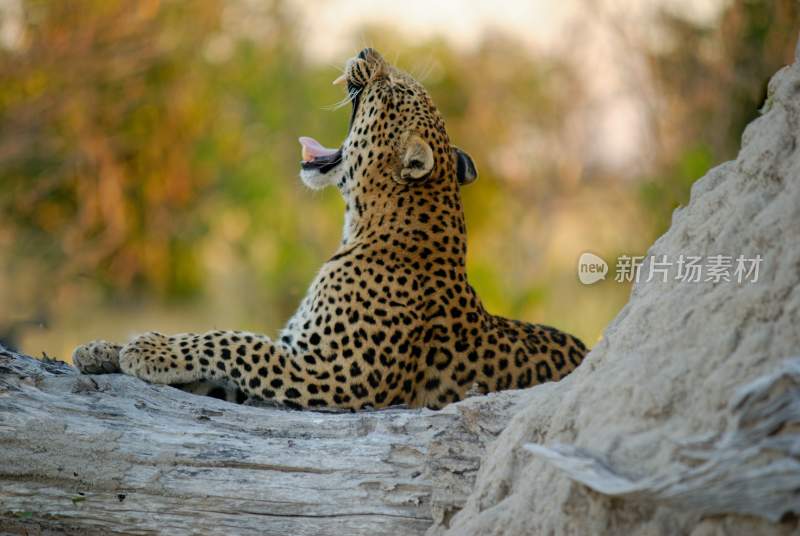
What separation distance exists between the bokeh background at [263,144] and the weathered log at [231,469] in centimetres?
1233

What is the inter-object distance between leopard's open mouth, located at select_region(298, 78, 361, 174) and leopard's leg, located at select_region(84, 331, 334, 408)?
1.63 m

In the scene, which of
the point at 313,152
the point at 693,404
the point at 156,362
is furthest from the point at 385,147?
the point at 693,404

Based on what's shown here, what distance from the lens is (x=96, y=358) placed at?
6418 millimetres

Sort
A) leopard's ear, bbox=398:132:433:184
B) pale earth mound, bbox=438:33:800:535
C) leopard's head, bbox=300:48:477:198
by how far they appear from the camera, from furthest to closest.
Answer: leopard's head, bbox=300:48:477:198 → leopard's ear, bbox=398:132:433:184 → pale earth mound, bbox=438:33:800:535

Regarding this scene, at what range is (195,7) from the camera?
25.3 metres

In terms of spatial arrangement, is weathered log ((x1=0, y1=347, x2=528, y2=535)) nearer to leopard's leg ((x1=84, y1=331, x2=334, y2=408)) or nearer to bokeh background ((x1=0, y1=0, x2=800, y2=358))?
leopard's leg ((x1=84, y1=331, x2=334, y2=408))

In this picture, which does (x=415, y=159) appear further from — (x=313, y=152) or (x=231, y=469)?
(x=231, y=469)

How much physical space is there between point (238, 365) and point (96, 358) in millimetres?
826

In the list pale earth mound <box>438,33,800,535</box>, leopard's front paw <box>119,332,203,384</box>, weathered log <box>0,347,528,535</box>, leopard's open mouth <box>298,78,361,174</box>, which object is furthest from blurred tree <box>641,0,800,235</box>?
pale earth mound <box>438,33,800,535</box>

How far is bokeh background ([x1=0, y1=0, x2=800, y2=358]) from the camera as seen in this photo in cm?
1970

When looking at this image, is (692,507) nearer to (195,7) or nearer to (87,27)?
(87,27)

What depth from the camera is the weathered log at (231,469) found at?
5.20 meters

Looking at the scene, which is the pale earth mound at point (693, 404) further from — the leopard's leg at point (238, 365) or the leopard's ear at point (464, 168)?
the leopard's ear at point (464, 168)

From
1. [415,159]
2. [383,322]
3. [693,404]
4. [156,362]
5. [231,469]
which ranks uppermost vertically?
[415,159]
